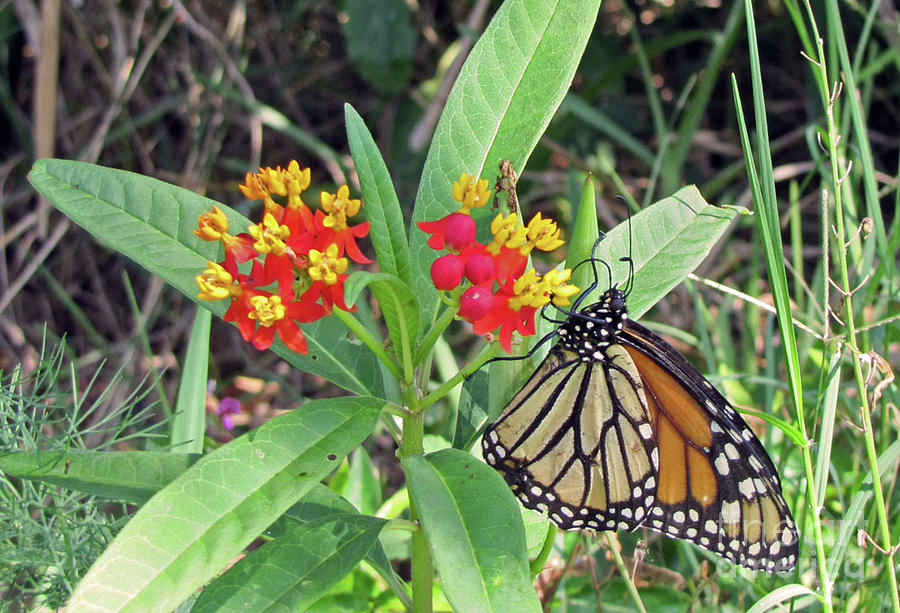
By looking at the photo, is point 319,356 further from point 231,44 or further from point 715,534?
point 231,44

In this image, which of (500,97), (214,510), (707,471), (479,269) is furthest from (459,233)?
(707,471)

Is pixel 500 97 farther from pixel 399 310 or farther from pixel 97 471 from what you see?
pixel 97 471

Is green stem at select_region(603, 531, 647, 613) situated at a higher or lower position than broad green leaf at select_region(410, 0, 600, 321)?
lower

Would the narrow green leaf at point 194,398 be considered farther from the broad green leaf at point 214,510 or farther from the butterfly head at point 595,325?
the butterfly head at point 595,325

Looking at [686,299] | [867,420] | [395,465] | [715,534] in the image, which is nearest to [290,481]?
[715,534]

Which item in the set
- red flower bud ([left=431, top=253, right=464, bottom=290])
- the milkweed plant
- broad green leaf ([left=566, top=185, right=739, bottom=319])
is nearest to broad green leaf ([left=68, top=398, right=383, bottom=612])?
the milkweed plant

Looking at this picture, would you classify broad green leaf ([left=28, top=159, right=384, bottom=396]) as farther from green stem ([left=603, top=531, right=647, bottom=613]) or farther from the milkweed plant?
green stem ([left=603, top=531, right=647, bottom=613])
